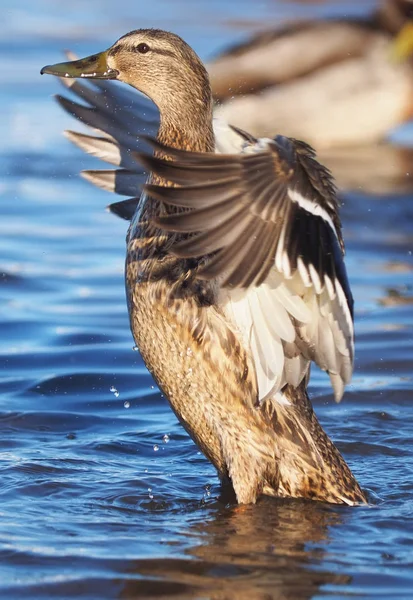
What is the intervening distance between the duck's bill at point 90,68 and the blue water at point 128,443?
160 cm

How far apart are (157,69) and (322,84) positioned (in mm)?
7566

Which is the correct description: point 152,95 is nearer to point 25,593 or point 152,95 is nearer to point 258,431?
point 258,431

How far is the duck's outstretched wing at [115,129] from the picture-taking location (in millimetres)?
6160

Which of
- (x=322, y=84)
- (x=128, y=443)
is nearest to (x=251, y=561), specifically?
(x=128, y=443)

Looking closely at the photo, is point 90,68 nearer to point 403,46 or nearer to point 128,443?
point 128,443

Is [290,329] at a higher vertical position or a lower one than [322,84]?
lower

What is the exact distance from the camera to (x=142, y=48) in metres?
5.31

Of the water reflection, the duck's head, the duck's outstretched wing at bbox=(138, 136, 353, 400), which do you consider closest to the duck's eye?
the duck's head

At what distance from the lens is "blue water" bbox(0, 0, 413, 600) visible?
174 inches

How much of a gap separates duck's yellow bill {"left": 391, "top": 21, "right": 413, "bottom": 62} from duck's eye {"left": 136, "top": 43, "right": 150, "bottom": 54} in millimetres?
7573

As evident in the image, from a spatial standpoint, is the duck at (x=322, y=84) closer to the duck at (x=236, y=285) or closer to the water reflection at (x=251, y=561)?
the duck at (x=236, y=285)

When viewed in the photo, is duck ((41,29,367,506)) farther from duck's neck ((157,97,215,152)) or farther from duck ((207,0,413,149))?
duck ((207,0,413,149))

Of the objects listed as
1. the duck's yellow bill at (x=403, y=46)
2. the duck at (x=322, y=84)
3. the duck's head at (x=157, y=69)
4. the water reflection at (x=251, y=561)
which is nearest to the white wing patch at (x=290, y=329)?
the water reflection at (x=251, y=561)

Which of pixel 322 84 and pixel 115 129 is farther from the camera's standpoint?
pixel 322 84
